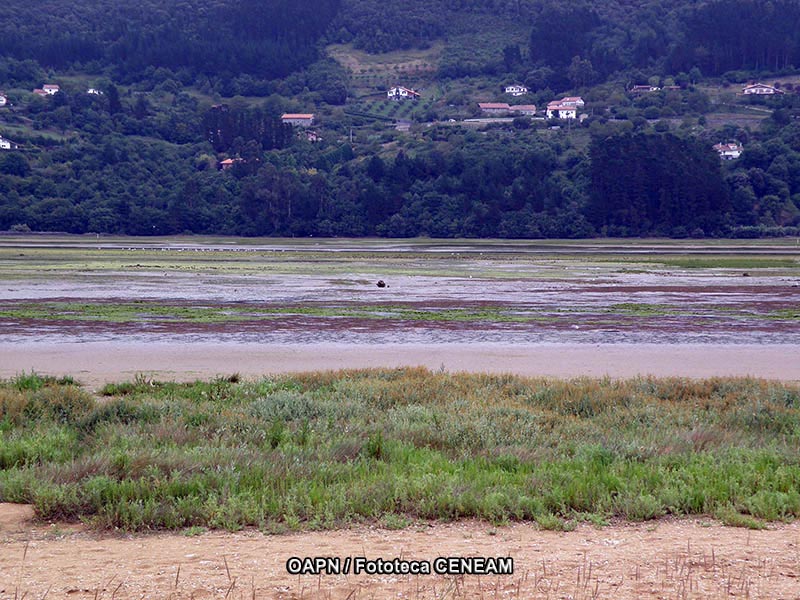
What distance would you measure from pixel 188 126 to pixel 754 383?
148 meters

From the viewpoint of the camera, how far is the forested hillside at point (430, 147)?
104312 millimetres

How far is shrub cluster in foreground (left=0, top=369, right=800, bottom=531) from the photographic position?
9.20 meters

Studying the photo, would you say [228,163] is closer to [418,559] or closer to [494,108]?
[494,108]

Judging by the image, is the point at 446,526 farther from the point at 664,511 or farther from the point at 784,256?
the point at 784,256

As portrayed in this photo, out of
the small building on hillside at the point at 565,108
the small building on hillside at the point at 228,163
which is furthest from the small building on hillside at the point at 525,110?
the small building on hillside at the point at 228,163

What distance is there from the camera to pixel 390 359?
2153cm

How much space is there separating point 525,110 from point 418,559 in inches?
6410

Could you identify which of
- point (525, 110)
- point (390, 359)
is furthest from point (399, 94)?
point (390, 359)

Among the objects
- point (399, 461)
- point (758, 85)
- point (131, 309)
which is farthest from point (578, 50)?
point (399, 461)

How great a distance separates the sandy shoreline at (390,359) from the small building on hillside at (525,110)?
14064 cm

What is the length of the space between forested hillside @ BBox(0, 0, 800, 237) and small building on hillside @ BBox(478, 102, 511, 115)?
9.44 ft

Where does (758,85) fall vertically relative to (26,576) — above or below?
above

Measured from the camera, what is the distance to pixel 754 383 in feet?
53.1

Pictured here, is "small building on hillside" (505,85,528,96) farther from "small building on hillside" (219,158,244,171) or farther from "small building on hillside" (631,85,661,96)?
"small building on hillside" (219,158,244,171)
